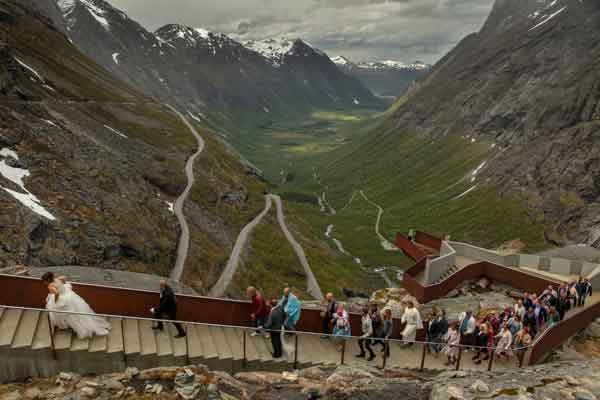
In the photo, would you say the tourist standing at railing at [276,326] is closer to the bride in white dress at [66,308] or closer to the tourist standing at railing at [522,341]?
the bride in white dress at [66,308]

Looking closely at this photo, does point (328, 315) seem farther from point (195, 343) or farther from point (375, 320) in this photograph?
point (195, 343)

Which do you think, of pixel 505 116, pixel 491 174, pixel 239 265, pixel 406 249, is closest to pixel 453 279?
pixel 406 249

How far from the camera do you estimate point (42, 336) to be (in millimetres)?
14312

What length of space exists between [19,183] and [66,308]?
113 feet

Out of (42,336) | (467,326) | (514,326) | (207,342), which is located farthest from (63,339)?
(514,326)

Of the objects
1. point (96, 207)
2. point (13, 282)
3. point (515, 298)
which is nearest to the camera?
point (13, 282)

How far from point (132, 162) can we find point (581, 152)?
123m

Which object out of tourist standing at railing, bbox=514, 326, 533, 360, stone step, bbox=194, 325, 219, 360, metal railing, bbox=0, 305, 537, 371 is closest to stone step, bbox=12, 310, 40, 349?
metal railing, bbox=0, 305, 537, 371

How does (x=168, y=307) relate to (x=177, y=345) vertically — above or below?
above

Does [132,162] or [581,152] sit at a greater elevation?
[581,152]

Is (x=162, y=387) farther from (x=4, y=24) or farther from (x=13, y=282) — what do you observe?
(x=4, y=24)

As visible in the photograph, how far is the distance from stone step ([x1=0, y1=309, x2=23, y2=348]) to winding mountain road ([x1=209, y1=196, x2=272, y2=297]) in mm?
37131

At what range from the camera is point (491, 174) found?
5989 inches

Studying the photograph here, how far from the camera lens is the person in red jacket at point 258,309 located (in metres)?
17.3
